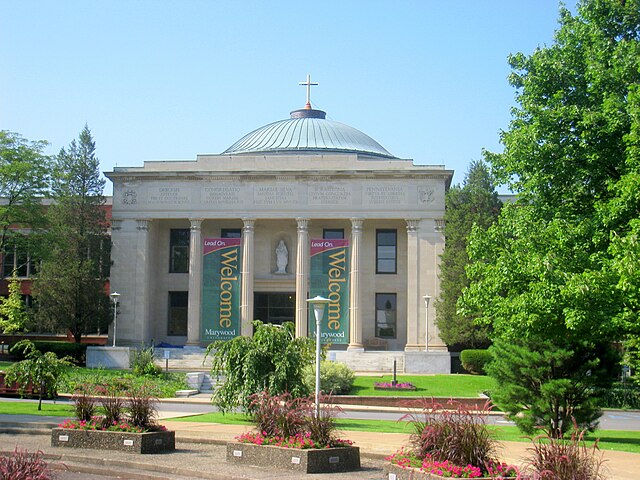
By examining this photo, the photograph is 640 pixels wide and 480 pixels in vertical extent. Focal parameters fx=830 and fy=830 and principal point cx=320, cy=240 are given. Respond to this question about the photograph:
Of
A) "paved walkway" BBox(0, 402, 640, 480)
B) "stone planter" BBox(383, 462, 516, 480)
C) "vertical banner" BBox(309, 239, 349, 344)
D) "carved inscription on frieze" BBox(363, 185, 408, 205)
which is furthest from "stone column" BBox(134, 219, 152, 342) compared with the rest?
"stone planter" BBox(383, 462, 516, 480)

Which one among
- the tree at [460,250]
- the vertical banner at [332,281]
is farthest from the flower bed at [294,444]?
the vertical banner at [332,281]

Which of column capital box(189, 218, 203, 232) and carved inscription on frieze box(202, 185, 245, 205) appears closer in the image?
carved inscription on frieze box(202, 185, 245, 205)

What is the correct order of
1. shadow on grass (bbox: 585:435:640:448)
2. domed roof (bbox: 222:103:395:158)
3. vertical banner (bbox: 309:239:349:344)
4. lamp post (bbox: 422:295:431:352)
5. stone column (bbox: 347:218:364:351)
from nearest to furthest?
shadow on grass (bbox: 585:435:640:448) → lamp post (bbox: 422:295:431:352) → vertical banner (bbox: 309:239:349:344) → stone column (bbox: 347:218:364:351) → domed roof (bbox: 222:103:395:158)

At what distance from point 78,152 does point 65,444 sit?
42259 millimetres

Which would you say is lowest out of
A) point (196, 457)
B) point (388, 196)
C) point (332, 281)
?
point (196, 457)

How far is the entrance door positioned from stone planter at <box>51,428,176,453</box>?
1614 inches

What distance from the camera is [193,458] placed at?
56.0 ft

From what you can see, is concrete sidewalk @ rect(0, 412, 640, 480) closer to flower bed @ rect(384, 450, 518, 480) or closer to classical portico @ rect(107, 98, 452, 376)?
flower bed @ rect(384, 450, 518, 480)

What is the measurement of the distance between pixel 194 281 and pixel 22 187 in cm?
1275

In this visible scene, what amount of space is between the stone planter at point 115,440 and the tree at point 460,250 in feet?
112

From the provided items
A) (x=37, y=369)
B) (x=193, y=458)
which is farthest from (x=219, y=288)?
(x=193, y=458)

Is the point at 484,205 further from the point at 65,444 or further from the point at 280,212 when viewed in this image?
the point at 65,444

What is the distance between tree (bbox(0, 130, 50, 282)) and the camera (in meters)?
52.2

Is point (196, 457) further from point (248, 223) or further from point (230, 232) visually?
point (230, 232)
